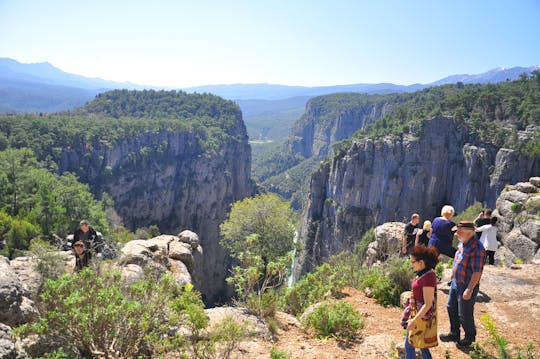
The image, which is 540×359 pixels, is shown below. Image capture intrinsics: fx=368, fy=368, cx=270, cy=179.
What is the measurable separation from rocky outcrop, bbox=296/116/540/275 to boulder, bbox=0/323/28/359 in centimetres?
4353

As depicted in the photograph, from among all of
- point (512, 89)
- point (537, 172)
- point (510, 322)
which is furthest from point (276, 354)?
point (512, 89)

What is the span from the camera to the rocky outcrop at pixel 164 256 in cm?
1100

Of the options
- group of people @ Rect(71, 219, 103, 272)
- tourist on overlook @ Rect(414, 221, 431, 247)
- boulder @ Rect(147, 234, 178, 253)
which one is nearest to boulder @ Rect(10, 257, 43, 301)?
group of people @ Rect(71, 219, 103, 272)

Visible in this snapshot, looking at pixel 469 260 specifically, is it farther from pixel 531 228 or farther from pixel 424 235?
pixel 531 228

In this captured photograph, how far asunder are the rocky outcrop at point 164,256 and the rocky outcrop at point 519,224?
39.6ft

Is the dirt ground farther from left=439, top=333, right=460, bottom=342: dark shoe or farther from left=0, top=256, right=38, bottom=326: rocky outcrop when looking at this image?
left=0, top=256, right=38, bottom=326: rocky outcrop

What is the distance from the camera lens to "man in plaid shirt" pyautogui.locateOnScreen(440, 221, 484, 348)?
6227 mm

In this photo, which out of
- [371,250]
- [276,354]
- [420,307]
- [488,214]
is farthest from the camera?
[371,250]

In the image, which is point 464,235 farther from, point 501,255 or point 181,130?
point 181,130

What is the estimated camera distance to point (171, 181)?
8025cm

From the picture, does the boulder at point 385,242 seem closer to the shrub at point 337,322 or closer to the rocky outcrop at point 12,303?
the shrub at point 337,322

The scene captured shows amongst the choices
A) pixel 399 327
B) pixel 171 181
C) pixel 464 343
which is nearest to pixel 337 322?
pixel 399 327

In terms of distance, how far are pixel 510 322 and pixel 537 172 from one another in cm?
4543

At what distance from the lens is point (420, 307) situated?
17.3 ft
